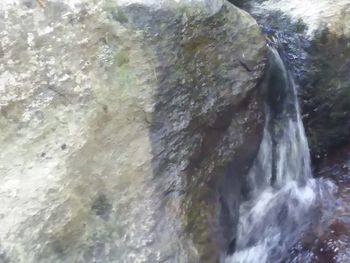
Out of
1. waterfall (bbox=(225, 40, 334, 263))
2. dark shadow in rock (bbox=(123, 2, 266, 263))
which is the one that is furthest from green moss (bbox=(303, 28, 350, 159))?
dark shadow in rock (bbox=(123, 2, 266, 263))

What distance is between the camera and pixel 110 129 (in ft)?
8.22

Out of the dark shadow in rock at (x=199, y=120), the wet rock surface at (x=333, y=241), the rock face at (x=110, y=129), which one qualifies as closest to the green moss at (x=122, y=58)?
the rock face at (x=110, y=129)

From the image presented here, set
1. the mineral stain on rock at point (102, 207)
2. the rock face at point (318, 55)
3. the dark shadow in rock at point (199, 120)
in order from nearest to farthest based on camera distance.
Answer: the mineral stain on rock at point (102, 207) → the dark shadow in rock at point (199, 120) → the rock face at point (318, 55)

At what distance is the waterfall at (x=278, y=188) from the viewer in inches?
128

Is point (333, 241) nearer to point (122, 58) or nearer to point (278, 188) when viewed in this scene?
point (278, 188)

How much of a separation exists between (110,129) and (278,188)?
137 cm

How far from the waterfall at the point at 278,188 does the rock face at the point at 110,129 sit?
0.51 meters

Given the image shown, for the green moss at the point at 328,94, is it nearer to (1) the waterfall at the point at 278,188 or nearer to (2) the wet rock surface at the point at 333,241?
(1) the waterfall at the point at 278,188

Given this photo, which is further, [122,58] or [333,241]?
[333,241]

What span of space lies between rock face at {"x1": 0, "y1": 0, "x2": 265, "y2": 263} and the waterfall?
51cm

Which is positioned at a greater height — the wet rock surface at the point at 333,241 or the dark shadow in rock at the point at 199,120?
the dark shadow in rock at the point at 199,120

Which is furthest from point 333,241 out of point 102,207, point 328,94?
point 102,207

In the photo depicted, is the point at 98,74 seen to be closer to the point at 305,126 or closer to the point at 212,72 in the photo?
the point at 212,72

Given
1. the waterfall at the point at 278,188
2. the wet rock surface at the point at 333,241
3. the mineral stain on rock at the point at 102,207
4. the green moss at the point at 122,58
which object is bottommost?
the wet rock surface at the point at 333,241
